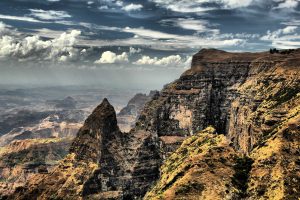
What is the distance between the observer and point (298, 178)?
19988cm

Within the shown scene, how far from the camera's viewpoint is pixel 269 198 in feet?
651

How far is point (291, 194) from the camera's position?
194 metres

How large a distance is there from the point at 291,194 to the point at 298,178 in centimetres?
1039

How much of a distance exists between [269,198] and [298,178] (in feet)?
57.4

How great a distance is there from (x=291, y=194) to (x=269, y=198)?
10612 millimetres
